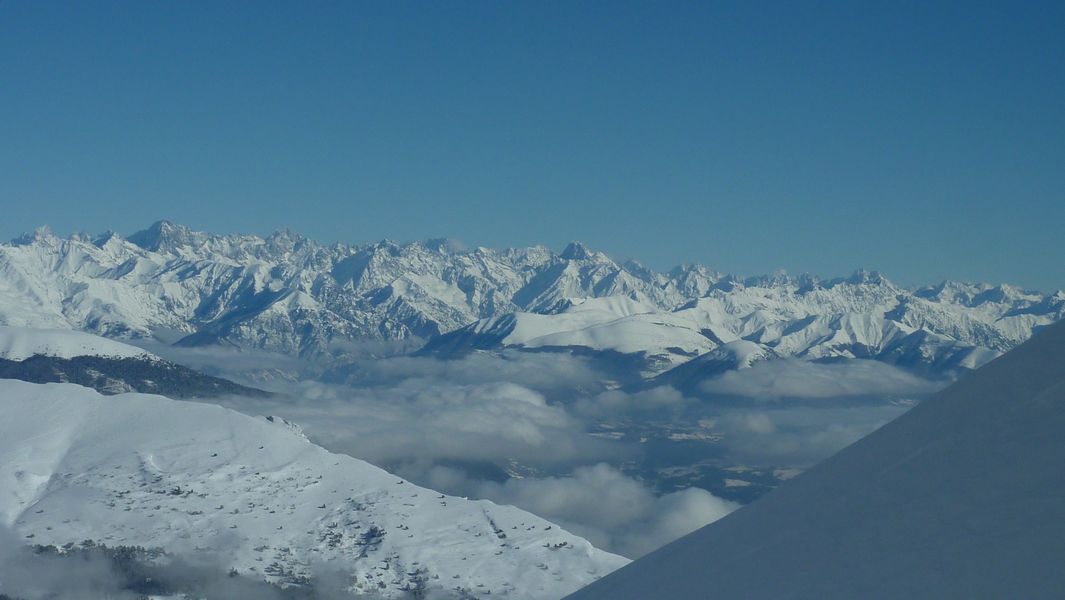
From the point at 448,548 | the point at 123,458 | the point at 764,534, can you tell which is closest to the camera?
the point at 764,534

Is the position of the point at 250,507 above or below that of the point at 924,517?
below

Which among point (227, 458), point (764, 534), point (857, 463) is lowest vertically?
point (227, 458)

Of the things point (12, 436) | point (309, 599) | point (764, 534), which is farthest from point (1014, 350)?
point (12, 436)

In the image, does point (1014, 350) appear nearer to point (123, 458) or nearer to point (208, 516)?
point (208, 516)

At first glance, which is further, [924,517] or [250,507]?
[250,507]

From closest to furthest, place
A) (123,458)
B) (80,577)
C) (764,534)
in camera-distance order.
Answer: (764,534) → (80,577) → (123,458)
